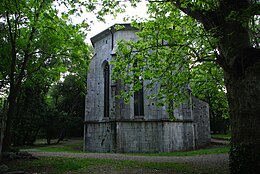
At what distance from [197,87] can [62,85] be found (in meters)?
26.4

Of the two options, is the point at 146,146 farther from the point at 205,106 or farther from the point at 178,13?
the point at 178,13

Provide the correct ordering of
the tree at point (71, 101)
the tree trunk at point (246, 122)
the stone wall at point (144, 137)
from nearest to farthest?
the tree trunk at point (246, 122), the stone wall at point (144, 137), the tree at point (71, 101)

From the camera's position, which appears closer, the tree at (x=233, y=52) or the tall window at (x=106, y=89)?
the tree at (x=233, y=52)

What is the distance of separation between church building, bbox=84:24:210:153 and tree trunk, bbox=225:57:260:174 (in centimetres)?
890

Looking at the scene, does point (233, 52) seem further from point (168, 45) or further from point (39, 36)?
point (39, 36)

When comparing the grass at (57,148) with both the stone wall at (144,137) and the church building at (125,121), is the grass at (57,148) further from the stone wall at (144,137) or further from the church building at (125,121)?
the stone wall at (144,137)

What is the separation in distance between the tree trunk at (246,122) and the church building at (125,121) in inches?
350

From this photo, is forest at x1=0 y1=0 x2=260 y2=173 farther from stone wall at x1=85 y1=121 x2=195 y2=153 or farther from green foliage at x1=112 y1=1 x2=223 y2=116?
stone wall at x1=85 y1=121 x2=195 y2=153

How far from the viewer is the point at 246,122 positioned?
5.75m

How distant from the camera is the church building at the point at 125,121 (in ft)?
52.4

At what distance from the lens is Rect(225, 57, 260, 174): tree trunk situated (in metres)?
5.52

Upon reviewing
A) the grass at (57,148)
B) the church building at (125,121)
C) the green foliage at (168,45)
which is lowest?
the grass at (57,148)

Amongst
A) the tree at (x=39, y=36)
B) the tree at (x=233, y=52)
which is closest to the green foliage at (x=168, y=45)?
the tree at (x=233, y=52)

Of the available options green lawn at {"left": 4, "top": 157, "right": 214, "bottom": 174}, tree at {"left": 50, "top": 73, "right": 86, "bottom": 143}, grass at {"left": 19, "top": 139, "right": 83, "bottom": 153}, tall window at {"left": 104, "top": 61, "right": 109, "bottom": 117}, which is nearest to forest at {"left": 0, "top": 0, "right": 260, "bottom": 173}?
green lawn at {"left": 4, "top": 157, "right": 214, "bottom": 174}
